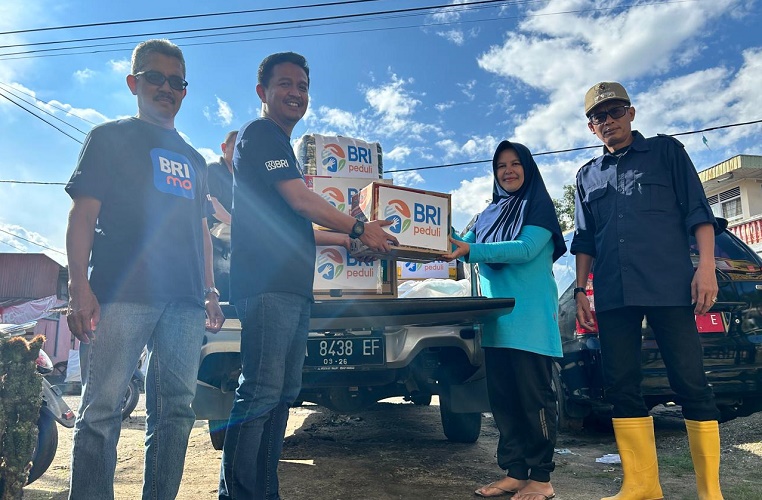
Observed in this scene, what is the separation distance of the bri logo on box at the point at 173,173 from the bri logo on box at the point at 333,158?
3.85 feet

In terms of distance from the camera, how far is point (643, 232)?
100 inches

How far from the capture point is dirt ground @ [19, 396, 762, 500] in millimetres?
2811

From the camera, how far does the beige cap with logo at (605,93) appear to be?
105 inches

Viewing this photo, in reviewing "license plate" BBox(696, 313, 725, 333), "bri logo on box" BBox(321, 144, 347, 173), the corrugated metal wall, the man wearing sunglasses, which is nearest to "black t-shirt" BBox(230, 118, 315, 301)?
the man wearing sunglasses

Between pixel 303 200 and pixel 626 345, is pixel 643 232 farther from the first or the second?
pixel 303 200

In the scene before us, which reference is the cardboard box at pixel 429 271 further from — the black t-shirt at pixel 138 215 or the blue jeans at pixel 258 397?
the black t-shirt at pixel 138 215

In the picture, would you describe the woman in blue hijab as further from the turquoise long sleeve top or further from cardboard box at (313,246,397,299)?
cardboard box at (313,246,397,299)

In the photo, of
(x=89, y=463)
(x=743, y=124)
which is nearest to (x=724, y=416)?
(x=89, y=463)

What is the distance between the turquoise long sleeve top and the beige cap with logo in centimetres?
70

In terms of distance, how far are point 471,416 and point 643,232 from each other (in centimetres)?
203

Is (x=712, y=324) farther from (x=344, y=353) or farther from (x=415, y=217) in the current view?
(x=344, y=353)

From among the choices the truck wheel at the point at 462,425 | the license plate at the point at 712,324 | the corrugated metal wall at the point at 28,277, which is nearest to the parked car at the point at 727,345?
the license plate at the point at 712,324

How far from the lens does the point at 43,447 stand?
293 centimetres

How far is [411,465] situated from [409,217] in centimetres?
166
